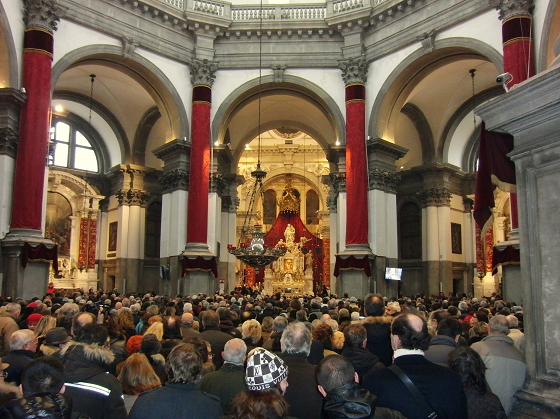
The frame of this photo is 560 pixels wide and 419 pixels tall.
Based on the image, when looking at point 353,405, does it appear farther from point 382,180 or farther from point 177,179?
point 177,179

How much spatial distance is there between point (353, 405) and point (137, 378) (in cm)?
170

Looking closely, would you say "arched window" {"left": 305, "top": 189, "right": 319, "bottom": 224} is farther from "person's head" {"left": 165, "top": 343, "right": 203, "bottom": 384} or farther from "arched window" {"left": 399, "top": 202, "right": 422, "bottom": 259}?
"person's head" {"left": 165, "top": 343, "right": 203, "bottom": 384}

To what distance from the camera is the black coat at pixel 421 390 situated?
3096mm

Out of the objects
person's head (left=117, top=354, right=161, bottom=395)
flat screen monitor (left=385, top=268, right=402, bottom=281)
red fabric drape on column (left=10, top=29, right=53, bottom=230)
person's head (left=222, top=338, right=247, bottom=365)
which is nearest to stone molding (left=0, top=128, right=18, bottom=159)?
red fabric drape on column (left=10, top=29, right=53, bottom=230)

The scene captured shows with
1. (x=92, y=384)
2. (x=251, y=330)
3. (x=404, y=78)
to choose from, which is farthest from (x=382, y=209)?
(x=92, y=384)

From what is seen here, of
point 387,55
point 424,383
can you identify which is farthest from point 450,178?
point 424,383

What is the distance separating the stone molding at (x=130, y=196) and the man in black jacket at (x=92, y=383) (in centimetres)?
1931

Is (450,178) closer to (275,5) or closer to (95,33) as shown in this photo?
(275,5)

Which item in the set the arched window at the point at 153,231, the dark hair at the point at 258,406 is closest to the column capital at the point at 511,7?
the dark hair at the point at 258,406

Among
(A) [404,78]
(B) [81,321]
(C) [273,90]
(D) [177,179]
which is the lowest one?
(B) [81,321]

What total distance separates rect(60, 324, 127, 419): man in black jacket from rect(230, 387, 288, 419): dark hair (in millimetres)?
1291

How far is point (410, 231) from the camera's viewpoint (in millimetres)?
23125

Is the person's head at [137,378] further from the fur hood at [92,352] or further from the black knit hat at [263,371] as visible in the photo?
the black knit hat at [263,371]

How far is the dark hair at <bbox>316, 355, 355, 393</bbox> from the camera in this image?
2854mm
